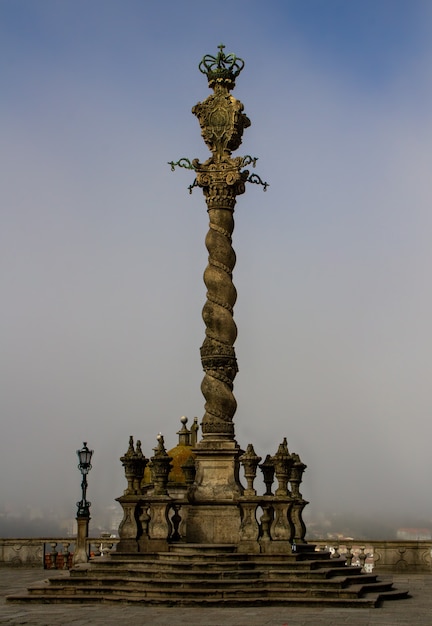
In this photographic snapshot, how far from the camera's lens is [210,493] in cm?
2747

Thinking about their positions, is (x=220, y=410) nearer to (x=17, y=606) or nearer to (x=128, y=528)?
(x=128, y=528)

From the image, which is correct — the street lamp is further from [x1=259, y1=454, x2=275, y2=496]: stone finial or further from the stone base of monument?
[x1=259, y1=454, x2=275, y2=496]: stone finial

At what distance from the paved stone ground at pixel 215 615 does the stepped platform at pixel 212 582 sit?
1.33 ft

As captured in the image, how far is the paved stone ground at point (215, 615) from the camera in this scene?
783 inches

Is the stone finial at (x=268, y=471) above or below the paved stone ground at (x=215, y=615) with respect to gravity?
above

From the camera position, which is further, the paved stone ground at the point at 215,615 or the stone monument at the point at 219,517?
the stone monument at the point at 219,517

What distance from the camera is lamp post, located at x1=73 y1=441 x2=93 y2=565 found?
31.1m

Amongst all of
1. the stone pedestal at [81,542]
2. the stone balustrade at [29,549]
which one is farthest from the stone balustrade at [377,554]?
the stone pedestal at [81,542]

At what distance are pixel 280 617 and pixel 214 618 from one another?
47.1 inches

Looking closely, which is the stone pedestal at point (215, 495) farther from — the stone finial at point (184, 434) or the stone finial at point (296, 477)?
the stone finial at point (184, 434)

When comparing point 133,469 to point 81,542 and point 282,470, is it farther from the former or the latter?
point 81,542

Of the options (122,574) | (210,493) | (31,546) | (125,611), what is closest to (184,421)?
(31,546)

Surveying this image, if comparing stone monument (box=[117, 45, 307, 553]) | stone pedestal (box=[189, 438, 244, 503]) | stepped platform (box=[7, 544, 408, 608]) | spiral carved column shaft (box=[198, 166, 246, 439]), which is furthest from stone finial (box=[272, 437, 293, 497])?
spiral carved column shaft (box=[198, 166, 246, 439])

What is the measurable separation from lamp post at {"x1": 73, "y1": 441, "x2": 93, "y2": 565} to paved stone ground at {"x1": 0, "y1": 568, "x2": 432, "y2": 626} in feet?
22.5
